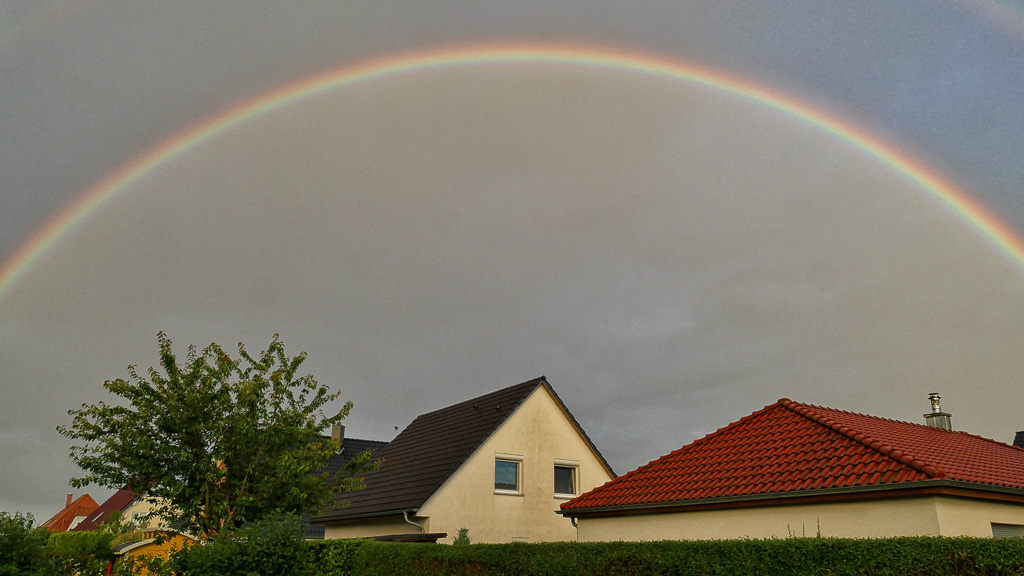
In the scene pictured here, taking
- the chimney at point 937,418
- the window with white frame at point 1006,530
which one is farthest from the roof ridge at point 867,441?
the chimney at point 937,418

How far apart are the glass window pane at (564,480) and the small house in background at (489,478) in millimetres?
37

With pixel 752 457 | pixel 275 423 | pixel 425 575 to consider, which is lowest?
pixel 425 575

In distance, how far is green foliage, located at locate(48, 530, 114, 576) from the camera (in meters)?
17.4

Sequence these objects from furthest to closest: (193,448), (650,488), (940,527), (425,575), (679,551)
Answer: (193,448), (650,488), (425,575), (940,527), (679,551)

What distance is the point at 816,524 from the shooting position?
12.1 m

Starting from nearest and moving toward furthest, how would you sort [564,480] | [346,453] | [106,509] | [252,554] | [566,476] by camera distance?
1. [252,554]
2. [564,480]
3. [566,476]
4. [346,453]
5. [106,509]

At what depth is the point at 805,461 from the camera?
43.8 ft

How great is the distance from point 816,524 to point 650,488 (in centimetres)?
446

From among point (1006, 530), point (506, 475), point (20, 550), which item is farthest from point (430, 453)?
point (1006, 530)

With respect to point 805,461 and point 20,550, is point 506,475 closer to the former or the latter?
point 805,461

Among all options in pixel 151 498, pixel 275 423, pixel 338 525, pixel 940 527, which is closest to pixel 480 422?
pixel 338 525

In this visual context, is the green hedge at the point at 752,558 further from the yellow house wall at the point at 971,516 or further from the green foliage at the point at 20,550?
the green foliage at the point at 20,550

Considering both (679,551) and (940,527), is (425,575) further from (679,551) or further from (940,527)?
(940,527)

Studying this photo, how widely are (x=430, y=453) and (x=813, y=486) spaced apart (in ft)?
56.2
